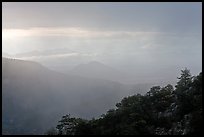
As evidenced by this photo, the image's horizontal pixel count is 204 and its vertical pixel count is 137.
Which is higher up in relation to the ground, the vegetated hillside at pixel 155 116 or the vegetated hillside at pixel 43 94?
the vegetated hillside at pixel 43 94

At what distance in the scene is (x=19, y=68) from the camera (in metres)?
150

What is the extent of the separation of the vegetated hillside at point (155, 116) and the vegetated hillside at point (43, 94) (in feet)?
254

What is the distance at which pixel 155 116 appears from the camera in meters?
11.4

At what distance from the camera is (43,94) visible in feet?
453

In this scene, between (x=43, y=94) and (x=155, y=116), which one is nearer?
(x=155, y=116)

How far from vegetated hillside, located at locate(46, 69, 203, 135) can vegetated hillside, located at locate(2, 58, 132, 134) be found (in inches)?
3050

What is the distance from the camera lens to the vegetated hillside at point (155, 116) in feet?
33.3

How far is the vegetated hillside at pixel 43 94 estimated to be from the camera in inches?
4008

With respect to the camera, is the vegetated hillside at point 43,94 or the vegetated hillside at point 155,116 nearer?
the vegetated hillside at point 155,116

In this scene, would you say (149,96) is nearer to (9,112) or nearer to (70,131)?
(70,131)

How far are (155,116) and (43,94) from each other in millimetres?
130299

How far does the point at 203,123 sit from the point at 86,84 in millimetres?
Result: 122602

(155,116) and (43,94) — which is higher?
(43,94)

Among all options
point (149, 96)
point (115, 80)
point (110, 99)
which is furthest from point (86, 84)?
point (149, 96)
